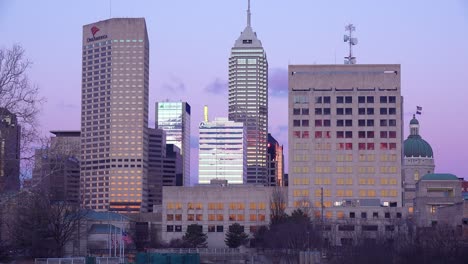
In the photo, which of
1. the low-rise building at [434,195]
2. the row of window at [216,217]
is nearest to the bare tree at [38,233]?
the low-rise building at [434,195]

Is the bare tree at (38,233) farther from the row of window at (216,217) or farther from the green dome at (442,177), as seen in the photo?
the green dome at (442,177)

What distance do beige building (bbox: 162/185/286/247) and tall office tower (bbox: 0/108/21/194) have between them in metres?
141

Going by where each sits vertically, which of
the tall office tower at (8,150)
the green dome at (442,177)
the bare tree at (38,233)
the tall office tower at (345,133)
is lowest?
the bare tree at (38,233)

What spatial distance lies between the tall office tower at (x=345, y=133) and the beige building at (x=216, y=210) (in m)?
8.01

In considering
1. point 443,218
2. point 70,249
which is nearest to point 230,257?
point 70,249

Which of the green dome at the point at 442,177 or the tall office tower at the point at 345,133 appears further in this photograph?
the tall office tower at the point at 345,133

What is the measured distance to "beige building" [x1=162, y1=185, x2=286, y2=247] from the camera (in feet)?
608

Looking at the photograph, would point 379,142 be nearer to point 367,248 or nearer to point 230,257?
point 230,257

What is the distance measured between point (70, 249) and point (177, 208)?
61732 millimetres

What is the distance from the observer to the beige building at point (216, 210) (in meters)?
185

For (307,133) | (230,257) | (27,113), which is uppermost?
(307,133)

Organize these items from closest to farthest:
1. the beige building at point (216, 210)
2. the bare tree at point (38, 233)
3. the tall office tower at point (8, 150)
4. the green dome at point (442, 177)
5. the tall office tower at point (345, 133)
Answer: the tall office tower at point (8, 150)
the bare tree at point (38, 233)
the green dome at point (442, 177)
the beige building at point (216, 210)
the tall office tower at point (345, 133)

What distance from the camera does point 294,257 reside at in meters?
107

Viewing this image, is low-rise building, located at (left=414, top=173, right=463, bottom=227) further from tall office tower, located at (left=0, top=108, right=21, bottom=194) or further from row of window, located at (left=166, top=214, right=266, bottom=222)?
tall office tower, located at (left=0, top=108, right=21, bottom=194)
